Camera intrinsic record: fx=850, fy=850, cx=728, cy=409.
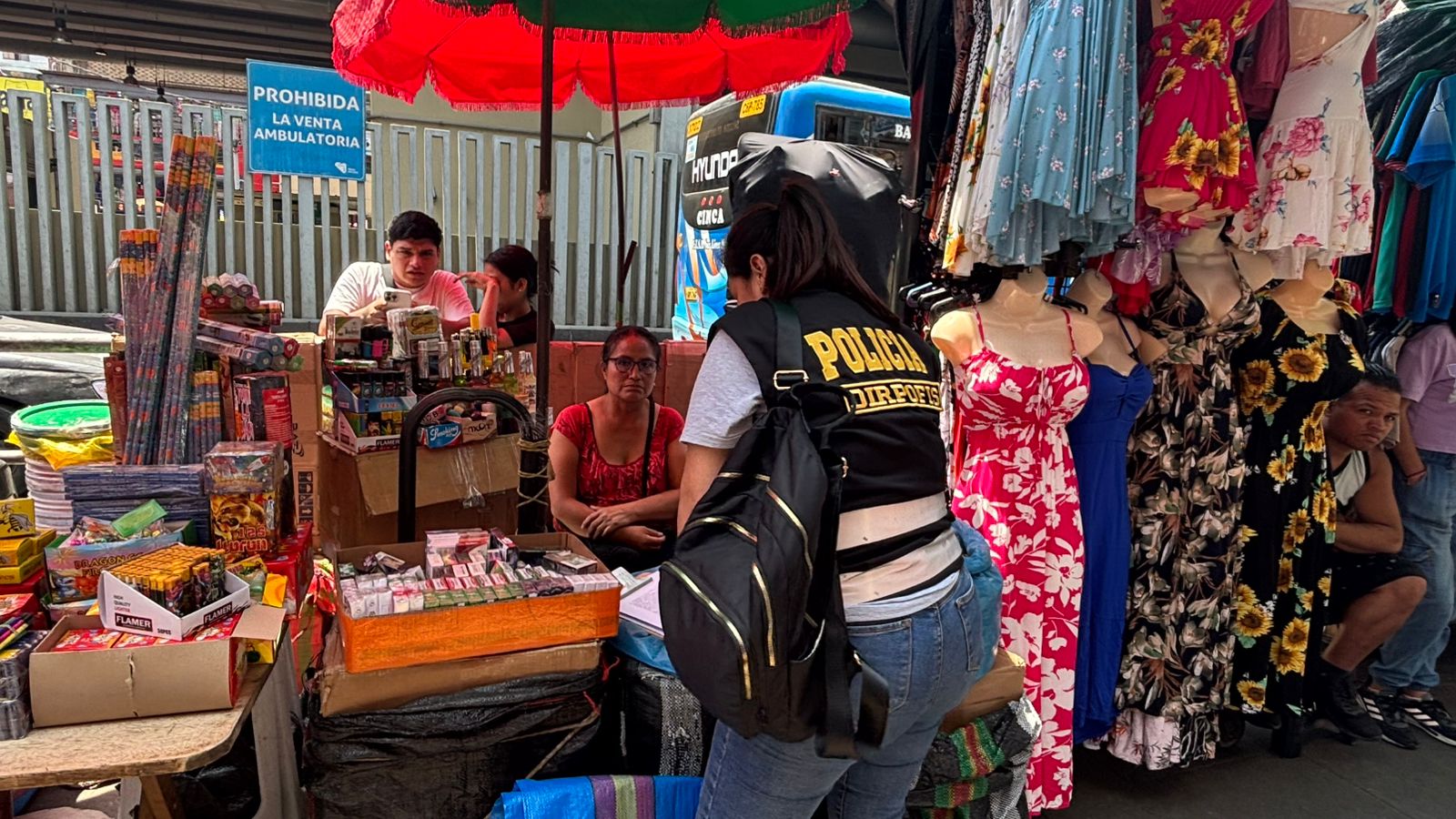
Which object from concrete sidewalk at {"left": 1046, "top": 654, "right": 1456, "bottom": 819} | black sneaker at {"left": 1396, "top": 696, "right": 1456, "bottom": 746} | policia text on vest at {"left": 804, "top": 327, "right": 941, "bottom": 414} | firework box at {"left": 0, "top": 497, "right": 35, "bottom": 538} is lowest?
concrete sidewalk at {"left": 1046, "top": 654, "right": 1456, "bottom": 819}

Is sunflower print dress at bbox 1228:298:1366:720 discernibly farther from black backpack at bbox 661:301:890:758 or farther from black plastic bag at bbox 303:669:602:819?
black plastic bag at bbox 303:669:602:819

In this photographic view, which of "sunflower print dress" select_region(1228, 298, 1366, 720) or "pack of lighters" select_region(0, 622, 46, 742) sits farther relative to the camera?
"sunflower print dress" select_region(1228, 298, 1366, 720)

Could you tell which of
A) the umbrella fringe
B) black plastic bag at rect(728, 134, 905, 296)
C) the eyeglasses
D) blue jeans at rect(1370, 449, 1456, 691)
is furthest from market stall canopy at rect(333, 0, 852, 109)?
blue jeans at rect(1370, 449, 1456, 691)

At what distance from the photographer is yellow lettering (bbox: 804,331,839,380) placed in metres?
1.43

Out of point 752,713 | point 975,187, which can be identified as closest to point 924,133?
point 975,187

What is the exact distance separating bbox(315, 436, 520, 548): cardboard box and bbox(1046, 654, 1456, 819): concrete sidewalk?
6.94 ft

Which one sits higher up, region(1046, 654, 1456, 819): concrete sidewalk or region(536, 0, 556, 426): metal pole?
region(536, 0, 556, 426): metal pole

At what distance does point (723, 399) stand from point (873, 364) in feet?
0.87

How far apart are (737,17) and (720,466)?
1.69m

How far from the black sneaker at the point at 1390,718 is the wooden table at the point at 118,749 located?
4.10 meters

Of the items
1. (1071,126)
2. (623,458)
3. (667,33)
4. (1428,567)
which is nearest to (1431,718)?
(1428,567)

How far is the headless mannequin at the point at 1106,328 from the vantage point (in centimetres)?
269

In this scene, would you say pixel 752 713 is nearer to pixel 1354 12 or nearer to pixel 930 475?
pixel 930 475

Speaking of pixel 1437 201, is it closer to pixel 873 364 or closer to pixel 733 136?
pixel 873 364
